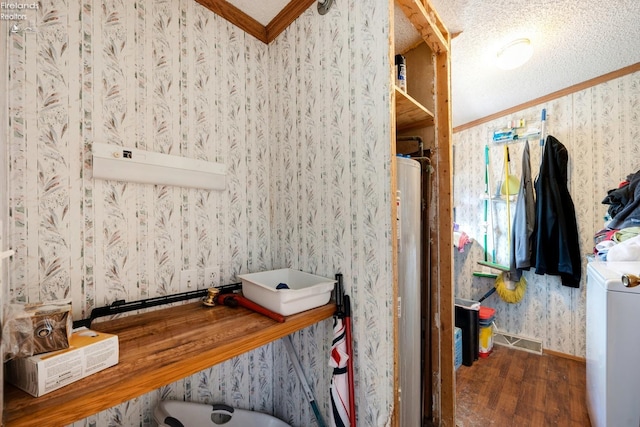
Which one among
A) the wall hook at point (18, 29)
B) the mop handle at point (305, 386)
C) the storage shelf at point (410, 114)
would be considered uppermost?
the wall hook at point (18, 29)

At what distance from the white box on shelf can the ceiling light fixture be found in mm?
1877

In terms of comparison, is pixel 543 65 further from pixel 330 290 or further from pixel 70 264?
pixel 70 264

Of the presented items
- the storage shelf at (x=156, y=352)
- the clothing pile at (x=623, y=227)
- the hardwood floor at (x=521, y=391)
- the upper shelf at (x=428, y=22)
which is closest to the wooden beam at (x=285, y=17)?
the upper shelf at (x=428, y=22)

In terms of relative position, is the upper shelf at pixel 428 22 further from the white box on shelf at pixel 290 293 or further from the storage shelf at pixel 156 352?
the storage shelf at pixel 156 352

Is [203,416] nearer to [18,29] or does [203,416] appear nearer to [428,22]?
[18,29]

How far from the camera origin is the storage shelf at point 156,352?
1.80 feet

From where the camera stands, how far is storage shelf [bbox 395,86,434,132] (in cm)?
127

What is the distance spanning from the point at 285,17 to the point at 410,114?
2.91 ft

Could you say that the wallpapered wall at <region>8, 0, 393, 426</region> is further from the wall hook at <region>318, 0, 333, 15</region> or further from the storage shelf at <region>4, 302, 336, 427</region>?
the storage shelf at <region>4, 302, 336, 427</region>

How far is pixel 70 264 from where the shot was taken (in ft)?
3.05

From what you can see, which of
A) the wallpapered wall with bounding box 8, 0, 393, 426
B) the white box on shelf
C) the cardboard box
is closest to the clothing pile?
the wallpapered wall with bounding box 8, 0, 393, 426

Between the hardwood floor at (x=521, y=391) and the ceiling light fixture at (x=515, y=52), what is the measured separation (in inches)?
91.0

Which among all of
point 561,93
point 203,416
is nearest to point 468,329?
point 203,416

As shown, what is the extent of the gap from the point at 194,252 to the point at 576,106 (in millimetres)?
3293
